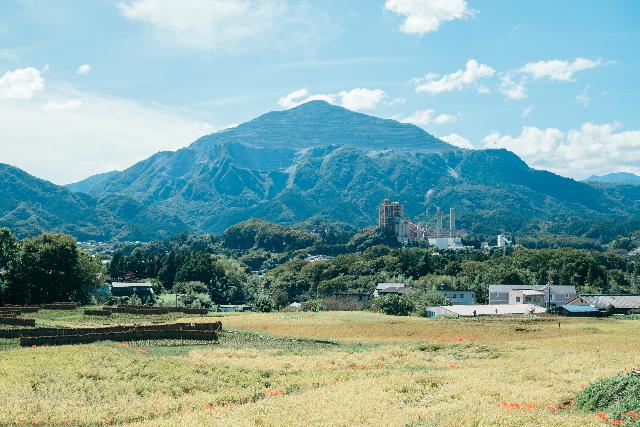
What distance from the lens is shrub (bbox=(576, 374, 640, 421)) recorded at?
870 inches

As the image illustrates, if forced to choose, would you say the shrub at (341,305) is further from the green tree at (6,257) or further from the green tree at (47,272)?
the green tree at (6,257)

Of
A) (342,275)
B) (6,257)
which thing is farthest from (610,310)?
(6,257)

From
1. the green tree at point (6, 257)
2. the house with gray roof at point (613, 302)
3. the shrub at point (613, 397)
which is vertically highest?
the green tree at point (6, 257)

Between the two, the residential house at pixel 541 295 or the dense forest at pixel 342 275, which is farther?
the dense forest at pixel 342 275

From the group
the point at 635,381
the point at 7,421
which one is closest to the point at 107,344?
the point at 7,421

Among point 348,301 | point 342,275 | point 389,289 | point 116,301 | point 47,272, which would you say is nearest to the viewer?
point 47,272

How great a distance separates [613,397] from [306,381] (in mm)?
15300

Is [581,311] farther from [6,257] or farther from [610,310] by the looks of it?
[6,257]

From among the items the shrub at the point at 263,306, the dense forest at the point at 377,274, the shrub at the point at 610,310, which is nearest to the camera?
the shrub at the point at 610,310

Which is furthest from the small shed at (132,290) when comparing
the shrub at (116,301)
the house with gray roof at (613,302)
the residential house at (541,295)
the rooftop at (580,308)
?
the house with gray roof at (613,302)

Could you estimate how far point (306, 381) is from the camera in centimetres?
3378

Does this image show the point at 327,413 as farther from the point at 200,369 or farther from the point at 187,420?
the point at 200,369

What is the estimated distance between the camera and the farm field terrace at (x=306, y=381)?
23688 mm

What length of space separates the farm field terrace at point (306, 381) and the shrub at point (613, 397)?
0.80 metres
